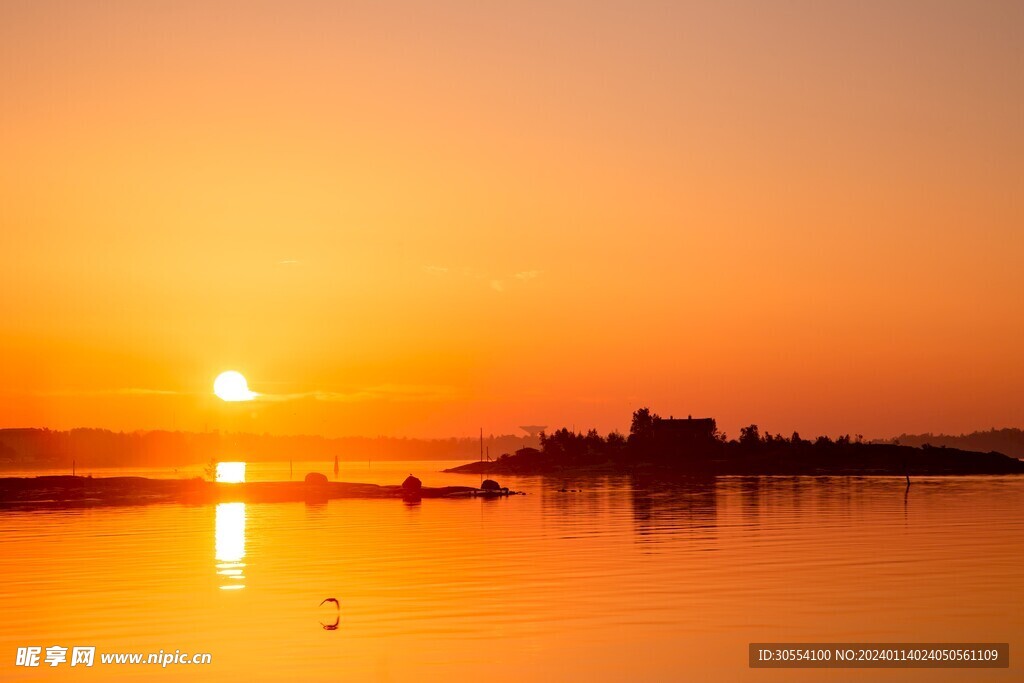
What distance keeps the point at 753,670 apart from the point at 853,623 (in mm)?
9577

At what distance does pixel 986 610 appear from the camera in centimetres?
4438

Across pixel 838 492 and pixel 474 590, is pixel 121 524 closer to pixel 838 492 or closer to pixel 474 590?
pixel 474 590

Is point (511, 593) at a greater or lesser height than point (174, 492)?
greater

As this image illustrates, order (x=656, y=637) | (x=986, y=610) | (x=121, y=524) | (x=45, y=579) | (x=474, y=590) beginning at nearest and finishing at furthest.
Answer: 1. (x=656, y=637)
2. (x=986, y=610)
3. (x=474, y=590)
4. (x=45, y=579)
5. (x=121, y=524)

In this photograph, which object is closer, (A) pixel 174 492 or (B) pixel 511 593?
(B) pixel 511 593

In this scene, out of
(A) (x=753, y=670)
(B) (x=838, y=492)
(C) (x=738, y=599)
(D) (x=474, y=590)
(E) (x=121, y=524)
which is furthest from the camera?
(B) (x=838, y=492)

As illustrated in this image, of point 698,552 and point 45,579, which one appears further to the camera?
point 698,552

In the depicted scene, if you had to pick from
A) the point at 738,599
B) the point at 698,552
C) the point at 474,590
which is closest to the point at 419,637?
the point at 474,590

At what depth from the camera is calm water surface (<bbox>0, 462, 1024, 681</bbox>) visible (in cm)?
3522

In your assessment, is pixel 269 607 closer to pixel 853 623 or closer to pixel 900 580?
pixel 853 623

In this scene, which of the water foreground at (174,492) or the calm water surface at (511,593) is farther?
the water foreground at (174,492)

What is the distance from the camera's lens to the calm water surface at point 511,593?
116 feet

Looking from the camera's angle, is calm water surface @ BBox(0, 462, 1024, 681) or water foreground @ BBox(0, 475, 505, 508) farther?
water foreground @ BBox(0, 475, 505, 508)

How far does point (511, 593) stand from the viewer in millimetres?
50281
